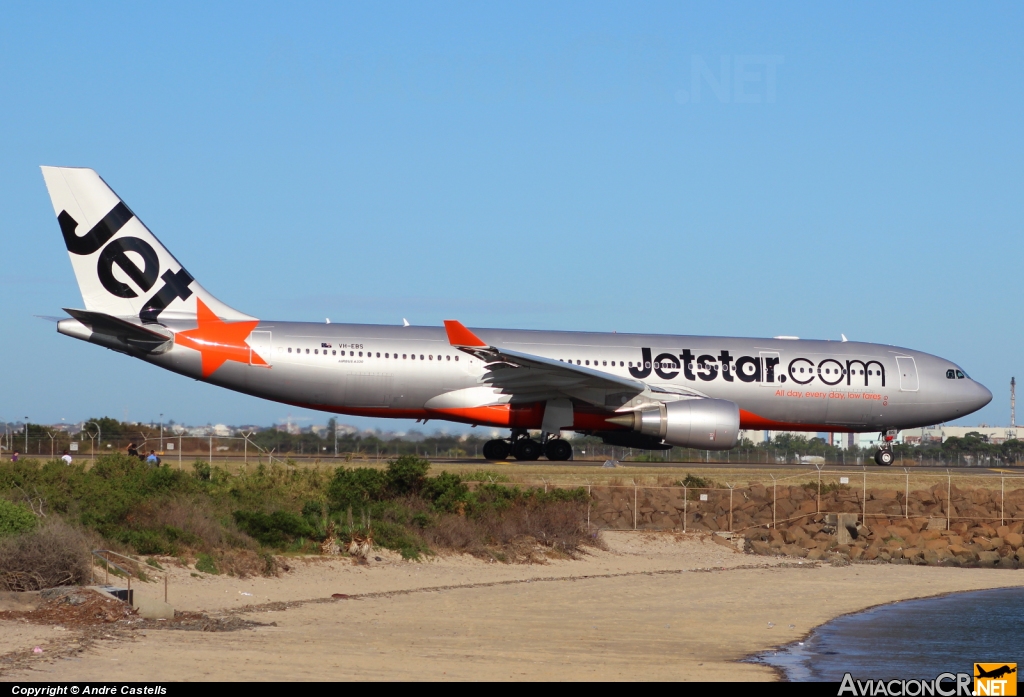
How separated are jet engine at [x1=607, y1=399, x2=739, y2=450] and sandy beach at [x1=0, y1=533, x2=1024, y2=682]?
423cm

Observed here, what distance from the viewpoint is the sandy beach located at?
10734mm

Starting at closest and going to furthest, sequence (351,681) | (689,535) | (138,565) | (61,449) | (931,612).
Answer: (351,681)
(138,565)
(931,612)
(689,535)
(61,449)

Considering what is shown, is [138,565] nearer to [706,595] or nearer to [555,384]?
[706,595]

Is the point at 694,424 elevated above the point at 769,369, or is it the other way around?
the point at 769,369

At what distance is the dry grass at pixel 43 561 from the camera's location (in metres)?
13.2

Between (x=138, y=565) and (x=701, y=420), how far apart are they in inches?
604

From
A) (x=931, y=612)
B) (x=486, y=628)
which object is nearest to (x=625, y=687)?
(x=486, y=628)

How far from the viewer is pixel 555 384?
27.8 m

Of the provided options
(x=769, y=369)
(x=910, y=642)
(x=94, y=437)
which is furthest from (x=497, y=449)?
(x=910, y=642)

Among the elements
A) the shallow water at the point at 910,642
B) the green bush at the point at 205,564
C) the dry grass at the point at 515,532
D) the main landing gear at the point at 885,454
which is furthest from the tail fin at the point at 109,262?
the main landing gear at the point at 885,454

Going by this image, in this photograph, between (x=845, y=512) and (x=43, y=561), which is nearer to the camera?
(x=43, y=561)

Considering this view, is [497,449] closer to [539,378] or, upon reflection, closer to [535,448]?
Answer: [535,448]

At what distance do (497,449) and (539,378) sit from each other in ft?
11.7

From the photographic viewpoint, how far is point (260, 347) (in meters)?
27.7
